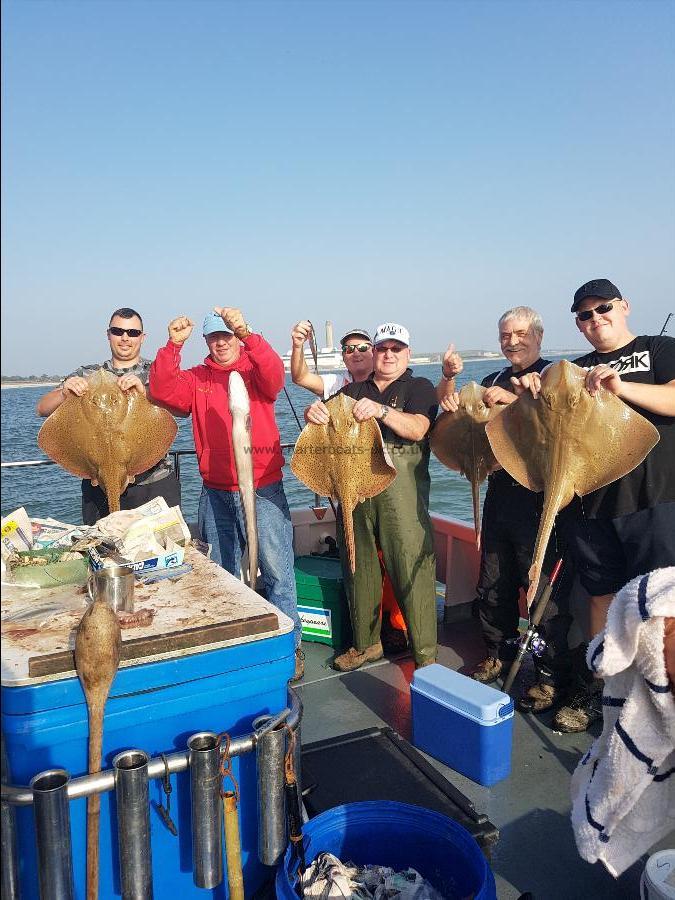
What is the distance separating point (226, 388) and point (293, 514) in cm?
232

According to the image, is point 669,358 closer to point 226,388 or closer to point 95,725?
point 226,388

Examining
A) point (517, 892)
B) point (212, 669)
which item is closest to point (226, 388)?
point (212, 669)

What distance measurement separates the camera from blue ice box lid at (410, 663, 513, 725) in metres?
3.40

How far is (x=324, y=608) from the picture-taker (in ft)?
17.1

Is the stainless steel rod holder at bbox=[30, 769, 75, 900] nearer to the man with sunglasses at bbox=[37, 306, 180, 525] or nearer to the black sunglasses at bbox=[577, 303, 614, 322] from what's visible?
the man with sunglasses at bbox=[37, 306, 180, 525]

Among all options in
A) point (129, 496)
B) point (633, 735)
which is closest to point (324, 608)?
point (129, 496)

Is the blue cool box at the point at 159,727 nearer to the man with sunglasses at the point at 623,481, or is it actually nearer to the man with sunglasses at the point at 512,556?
the man with sunglasses at the point at 623,481

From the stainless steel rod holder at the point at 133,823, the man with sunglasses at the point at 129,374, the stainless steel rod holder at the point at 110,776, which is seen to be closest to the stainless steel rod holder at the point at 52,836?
the stainless steel rod holder at the point at 110,776

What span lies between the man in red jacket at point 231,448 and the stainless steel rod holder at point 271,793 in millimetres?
2254

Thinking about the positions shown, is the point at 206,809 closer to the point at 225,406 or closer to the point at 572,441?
the point at 572,441

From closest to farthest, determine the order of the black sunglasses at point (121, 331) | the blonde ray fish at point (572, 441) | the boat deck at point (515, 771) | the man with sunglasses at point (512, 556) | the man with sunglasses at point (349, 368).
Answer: the boat deck at point (515, 771), the blonde ray fish at point (572, 441), the man with sunglasses at point (512, 556), the black sunglasses at point (121, 331), the man with sunglasses at point (349, 368)

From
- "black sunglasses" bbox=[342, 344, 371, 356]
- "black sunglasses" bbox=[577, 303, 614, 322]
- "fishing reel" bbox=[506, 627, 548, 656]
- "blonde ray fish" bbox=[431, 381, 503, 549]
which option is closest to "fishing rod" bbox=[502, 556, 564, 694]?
"fishing reel" bbox=[506, 627, 548, 656]

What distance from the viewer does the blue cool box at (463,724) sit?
3.41 m

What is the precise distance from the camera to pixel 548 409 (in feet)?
12.1
